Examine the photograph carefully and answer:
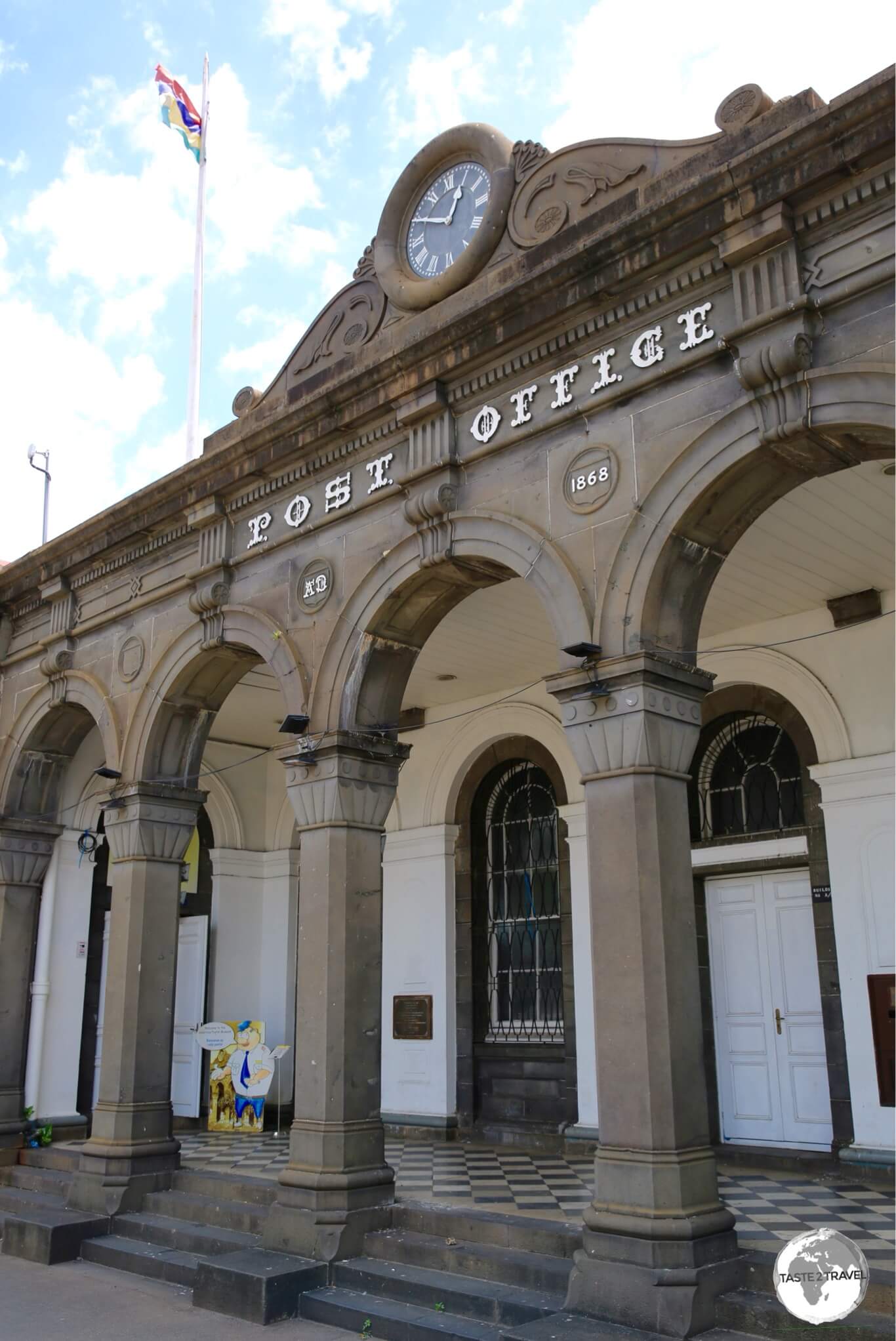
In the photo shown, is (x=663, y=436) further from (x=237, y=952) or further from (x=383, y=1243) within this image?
(x=237, y=952)

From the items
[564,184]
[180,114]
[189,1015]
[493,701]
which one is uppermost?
[180,114]

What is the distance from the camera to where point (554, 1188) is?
794cm

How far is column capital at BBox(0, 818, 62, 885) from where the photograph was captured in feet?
36.7

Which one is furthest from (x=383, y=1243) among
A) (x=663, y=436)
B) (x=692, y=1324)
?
(x=663, y=436)

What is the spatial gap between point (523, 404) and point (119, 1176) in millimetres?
6304

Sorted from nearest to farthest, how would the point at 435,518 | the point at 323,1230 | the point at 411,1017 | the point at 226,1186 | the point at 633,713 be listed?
the point at 633,713
the point at 323,1230
the point at 435,518
the point at 226,1186
the point at 411,1017

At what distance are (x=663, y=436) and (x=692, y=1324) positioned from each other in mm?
4270

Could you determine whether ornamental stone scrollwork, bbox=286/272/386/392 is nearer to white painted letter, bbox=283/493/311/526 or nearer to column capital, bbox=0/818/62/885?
white painted letter, bbox=283/493/311/526

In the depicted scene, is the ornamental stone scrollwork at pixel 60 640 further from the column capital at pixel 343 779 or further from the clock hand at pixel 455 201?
the clock hand at pixel 455 201

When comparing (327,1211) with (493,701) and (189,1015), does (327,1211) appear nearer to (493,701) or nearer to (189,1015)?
(493,701)

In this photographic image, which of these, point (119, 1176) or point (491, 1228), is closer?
point (491, 1228)

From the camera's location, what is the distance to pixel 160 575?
32.7ft

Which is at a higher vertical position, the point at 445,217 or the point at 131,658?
the point at 445,217

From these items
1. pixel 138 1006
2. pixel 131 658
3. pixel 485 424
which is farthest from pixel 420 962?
pixel 485 424
